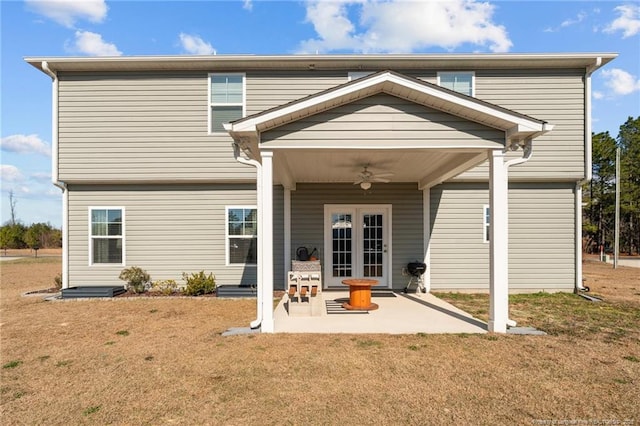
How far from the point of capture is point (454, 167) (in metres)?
6.07

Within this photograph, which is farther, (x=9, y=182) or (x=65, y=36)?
(x=9, y=182)

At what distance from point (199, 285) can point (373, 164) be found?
4.65 m

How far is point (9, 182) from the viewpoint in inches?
1774

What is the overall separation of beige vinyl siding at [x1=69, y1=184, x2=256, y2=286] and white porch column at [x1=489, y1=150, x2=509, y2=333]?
5210 millimetres

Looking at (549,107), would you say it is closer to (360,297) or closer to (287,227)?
(360,297)

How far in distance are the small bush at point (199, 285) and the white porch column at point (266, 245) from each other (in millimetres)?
3262

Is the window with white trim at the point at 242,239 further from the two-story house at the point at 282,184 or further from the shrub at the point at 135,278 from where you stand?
the shrub at the point at 135,278

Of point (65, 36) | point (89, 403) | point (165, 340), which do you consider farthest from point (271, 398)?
point (65, 36)

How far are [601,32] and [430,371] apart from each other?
1001 cm

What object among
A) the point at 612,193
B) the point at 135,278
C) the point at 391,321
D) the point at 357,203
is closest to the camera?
the point at 391,321

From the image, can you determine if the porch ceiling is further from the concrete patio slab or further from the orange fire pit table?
the concrete patio slab

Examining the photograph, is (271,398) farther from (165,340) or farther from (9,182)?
(9,182)

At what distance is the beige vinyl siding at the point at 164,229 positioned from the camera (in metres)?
7.96

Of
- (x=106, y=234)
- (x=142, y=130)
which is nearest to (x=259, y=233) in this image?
(x=142, y=130)
